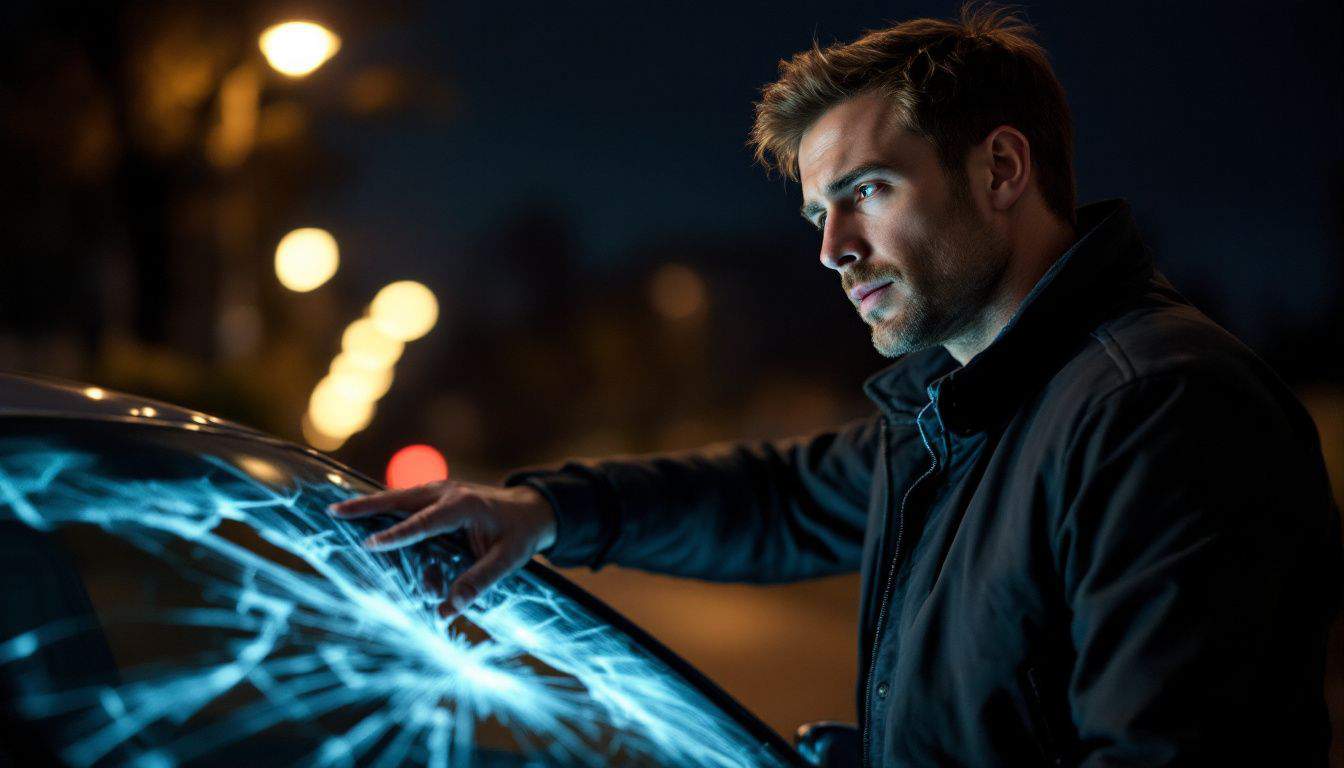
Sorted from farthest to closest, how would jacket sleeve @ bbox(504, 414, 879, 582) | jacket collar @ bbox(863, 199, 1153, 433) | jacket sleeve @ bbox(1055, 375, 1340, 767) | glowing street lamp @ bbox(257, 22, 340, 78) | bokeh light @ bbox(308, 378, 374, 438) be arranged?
bokeh light @ bbox(308, 378, 374, 438), glowing street lamp @ bbox(257, 22, 340, 78), jacket sleeve @ bbox(504, 414, 879, 582), jacket collar @ bbox(863, 199, 1153, 433), jacket sleeve @ bbox(1055, 375, 1340, 767)

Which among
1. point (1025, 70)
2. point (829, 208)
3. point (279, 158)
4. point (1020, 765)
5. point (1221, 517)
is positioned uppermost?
point (279, 158)

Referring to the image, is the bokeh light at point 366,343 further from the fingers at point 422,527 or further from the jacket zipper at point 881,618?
the jacket zipper at point 881,618

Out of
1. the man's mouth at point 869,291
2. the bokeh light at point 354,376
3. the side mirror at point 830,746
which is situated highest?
the bokeh light at point 354,376

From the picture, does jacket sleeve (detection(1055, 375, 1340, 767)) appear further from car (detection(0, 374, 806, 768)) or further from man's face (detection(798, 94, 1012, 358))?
car (detection(0, 374, 806, 768))

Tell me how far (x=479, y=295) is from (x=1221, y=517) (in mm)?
66081

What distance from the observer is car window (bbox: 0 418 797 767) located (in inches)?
64.6

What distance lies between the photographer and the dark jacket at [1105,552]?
153 centimetres

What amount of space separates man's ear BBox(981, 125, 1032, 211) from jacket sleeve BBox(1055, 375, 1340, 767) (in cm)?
80

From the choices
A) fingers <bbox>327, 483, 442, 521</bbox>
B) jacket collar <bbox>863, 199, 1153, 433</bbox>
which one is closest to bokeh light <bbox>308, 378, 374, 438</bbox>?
fingers <bbox>327, 483, 442, 521</bbox>

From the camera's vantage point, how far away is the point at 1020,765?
5.81ft

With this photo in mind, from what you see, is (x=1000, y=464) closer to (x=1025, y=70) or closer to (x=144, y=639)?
(x=1025, y=70)

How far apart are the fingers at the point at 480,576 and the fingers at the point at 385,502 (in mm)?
181

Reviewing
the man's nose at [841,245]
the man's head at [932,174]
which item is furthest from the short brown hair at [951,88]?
the man's nose at [841,245]

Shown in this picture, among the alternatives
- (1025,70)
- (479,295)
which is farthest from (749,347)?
(1025,70)
